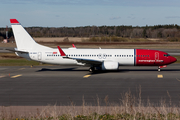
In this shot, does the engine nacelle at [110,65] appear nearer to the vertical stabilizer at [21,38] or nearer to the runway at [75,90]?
the runway at [75,90]

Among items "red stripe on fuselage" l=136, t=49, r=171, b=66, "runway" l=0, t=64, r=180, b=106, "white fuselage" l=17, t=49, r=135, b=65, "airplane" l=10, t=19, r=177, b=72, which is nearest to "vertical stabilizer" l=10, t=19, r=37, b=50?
"airplane" l=10, t=19, r=177, b=72

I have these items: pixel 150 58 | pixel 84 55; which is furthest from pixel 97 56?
pixel 150 58

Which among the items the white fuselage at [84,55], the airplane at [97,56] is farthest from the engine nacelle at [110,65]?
the white fuselage at [84,55]

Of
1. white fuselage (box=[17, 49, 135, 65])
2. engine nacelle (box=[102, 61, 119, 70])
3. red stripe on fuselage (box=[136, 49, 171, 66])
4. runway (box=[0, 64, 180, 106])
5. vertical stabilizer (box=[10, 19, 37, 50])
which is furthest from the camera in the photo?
vertical stabilizer (box=[10, 19, 37, 50])

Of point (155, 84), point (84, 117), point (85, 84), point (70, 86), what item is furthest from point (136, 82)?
point (84, 117)

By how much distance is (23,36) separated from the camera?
35.1 meters

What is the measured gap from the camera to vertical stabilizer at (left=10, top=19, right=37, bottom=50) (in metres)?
34.8

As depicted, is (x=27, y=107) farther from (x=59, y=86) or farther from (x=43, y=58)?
(x=43, y=58)

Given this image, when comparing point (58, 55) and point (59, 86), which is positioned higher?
point (58, 55)

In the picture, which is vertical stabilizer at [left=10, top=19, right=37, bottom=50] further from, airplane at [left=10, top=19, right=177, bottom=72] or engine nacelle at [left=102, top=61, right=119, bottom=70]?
engine nacelle at [left=102, top=61, right=119, bottom=70]

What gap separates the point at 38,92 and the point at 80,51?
47.4 ft

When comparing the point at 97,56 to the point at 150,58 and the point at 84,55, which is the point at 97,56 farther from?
the point at 150,58

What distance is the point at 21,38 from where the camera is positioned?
115 ft

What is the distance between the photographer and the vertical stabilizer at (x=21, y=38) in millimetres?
34781
